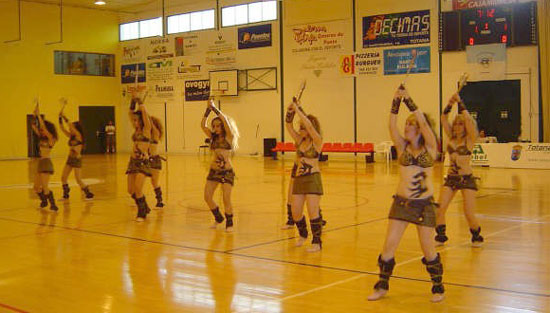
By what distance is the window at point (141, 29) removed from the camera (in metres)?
37.9

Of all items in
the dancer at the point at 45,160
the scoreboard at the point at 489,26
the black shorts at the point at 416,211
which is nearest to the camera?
the black shorts at the point at 416,211

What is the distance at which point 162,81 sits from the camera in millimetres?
37688

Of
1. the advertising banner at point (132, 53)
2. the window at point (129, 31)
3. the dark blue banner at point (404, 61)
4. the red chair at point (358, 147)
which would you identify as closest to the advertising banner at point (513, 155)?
the dark blue banner at point (404, 61)

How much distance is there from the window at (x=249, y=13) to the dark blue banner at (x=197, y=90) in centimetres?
348

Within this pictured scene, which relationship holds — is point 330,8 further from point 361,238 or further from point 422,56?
point 361,238

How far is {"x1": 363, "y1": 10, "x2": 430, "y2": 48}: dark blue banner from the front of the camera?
2708cm

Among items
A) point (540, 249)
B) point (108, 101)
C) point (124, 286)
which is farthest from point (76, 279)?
point (108, 101)

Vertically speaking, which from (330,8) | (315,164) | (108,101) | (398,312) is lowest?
(398,312)

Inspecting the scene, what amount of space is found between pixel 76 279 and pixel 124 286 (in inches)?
28.7

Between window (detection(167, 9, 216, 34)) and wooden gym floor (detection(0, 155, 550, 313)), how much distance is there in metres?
21.9

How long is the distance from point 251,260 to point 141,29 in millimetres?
33001

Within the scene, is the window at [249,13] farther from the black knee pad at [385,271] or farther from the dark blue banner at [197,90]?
the black knee pad at [385,271]

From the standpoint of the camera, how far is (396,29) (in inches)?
1098

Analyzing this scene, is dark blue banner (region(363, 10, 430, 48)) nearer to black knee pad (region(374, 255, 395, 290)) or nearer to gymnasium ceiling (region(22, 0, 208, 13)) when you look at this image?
gymnasium ceiling (region(22, 0, 208, 13))
